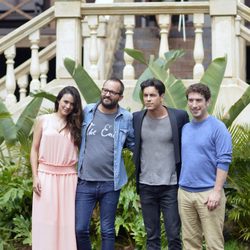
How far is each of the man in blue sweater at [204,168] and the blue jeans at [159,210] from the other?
0.42 feet

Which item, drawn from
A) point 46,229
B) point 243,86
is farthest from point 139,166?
point 243,86

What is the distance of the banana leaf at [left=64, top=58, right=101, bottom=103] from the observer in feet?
23.1

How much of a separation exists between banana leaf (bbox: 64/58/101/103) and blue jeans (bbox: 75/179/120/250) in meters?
1.77

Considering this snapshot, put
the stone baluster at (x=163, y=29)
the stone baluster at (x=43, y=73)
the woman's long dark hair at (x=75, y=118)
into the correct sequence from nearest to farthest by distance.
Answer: the woman's long dark hair at (x=75, y=118) → the stone baluster at (x=163, y=29) → the stone baluster at (x=43, y=73)

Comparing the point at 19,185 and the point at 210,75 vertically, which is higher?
the point at 210,75

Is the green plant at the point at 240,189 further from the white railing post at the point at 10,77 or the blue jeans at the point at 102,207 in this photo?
the white railing post at the point at 10,77

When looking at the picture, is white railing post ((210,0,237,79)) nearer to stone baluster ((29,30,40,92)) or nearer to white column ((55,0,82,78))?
white column ((55,0,82,78))

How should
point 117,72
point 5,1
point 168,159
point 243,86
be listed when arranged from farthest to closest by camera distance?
point 5,1
point 117,72
point 243,86
point 168,159

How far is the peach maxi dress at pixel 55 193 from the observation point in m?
5.60

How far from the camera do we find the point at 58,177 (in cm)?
562

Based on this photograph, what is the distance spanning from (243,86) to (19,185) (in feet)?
9.52

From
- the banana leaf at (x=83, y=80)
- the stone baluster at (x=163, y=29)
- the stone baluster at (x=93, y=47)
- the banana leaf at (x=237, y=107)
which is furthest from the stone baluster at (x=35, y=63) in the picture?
the banana leaf at (x=237, y=107)

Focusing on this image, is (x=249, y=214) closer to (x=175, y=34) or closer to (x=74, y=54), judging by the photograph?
(x=74, y=54)

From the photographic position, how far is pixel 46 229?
18.5 ft
